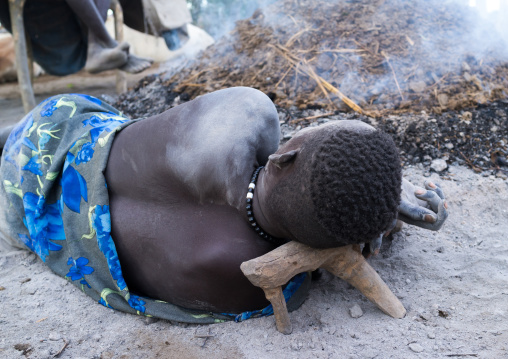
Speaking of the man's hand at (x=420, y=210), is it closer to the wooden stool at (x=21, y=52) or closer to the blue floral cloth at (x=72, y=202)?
the blue floral cloth at (x=72, y=202)

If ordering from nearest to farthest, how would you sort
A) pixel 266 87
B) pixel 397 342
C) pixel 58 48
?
pixel 397 342 < pixel 266 87 < pixel 58 48

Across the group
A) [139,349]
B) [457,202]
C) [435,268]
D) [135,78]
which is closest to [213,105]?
[139,349]

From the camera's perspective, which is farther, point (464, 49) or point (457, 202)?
point (464, 49)

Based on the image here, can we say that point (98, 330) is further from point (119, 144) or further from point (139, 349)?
point (119, 144)

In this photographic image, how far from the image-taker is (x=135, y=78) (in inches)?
270

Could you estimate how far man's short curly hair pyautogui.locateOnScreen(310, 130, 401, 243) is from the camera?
122 centimetres

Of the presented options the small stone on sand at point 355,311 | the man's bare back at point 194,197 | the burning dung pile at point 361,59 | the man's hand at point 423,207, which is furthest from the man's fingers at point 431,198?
the burning dung pile at point 361,59

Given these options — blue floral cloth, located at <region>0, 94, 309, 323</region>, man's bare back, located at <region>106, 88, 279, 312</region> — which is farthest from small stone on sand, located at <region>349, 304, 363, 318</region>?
man's bare back, located at <region>106, 88, 279, 312</region>

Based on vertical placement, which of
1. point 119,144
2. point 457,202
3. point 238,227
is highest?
point 119,144

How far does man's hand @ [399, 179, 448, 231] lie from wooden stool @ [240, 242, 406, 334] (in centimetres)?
22

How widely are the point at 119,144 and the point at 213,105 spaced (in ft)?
1.37

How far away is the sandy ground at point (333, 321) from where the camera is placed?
1.49 metres

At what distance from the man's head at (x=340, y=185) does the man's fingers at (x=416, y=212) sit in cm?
29

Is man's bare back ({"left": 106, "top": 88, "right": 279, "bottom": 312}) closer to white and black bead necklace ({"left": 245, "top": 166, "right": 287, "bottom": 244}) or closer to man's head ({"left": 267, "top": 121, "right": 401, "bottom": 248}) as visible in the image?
white and black bead necklace ({"left": 245, "top": 166, "right": 287, "bottom": 244})
